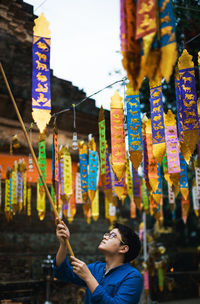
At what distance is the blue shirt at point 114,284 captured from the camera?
224 centimetres

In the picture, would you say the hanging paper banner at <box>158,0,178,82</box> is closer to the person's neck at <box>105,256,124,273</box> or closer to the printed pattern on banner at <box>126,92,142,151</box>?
the person's neck at <box>105,256,124,273</box>

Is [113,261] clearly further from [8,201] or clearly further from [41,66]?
[8,201]

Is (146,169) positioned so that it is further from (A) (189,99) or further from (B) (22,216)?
(B) (22,216)

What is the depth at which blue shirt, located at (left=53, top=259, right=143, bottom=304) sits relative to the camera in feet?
7.36

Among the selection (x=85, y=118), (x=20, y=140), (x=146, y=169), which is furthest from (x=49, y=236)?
A: (x=146, y=169)

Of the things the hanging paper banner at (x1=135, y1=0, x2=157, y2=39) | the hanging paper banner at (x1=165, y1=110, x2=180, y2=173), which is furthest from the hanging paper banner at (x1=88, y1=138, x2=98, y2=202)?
the hanging paper banner at (x1=135, y1=0, x2=157, y2=39)

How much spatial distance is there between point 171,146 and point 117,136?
74cm

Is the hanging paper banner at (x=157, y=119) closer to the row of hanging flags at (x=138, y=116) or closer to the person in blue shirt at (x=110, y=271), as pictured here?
the row of hanging flags at (x=138, y=116)

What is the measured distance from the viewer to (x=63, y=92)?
32.7 feet

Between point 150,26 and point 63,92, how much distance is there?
8.13 meters

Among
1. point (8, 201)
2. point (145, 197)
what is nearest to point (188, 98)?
point (8, 201)

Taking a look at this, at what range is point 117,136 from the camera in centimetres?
477

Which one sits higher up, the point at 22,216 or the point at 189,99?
the point at 189,99

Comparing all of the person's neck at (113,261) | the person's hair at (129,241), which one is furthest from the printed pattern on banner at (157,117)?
the person's neck at (113,261)
